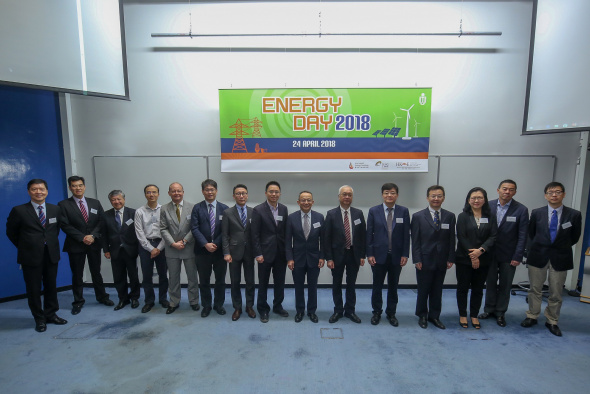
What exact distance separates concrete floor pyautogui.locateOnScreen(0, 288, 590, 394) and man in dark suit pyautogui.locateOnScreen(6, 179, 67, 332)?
0.25 meters

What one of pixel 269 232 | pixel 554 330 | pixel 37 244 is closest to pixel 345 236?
pixel 269 232

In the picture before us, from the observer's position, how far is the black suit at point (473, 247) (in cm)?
296

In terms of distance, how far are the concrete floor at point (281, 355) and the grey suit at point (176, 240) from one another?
407 millimetres

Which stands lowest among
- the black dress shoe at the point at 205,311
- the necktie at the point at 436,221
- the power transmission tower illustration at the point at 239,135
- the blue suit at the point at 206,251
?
the black dress shoe at the point at 205,311

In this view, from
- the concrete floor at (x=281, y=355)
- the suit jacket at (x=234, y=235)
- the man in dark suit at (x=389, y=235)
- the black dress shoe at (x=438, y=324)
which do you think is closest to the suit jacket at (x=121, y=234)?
the concrete floor at (x=281, y=355)

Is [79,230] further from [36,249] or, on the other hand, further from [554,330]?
[554,330]

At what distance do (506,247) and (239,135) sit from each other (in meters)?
3.59

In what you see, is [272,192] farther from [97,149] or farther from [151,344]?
[97,149]

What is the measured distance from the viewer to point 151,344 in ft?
9.12

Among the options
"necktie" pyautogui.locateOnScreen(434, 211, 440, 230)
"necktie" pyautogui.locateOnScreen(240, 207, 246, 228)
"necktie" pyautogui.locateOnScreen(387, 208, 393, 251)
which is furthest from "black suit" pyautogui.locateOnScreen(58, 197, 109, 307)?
"necktie" pyautogui.locateOnScreen(434, 211, 440, 230)

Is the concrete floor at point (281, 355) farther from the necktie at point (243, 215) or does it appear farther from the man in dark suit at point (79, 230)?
the necktie at point (243, 215)

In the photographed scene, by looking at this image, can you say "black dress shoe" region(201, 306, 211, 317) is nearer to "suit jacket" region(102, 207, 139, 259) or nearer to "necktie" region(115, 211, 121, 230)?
"suit jacket" region(102, 207, 139, 259)

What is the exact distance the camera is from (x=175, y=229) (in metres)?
3.30

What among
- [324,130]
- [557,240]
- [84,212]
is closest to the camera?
[557,240]
